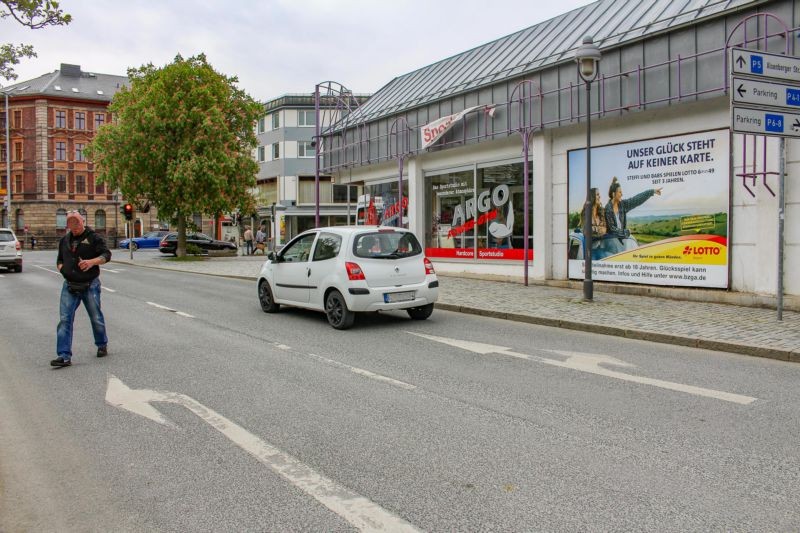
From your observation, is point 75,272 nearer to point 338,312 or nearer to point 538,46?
point 338,312

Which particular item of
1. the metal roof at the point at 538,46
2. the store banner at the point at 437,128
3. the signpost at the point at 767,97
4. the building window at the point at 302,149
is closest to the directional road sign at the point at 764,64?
the signpost at the point at 767,97

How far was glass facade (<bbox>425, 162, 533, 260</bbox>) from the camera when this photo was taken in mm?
17297

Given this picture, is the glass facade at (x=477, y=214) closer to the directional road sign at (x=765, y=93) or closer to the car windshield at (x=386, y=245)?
the car windshield at (x=386, y=245)

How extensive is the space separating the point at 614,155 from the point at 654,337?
6567 mm

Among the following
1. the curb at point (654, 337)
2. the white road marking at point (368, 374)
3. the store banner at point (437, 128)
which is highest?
the store banner at point (437, 128)

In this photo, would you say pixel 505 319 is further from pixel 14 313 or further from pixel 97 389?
pixel 14 313

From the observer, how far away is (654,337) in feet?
29.8

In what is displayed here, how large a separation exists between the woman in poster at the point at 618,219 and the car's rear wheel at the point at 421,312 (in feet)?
17.8

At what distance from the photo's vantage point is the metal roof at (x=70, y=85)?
7469 centimetres

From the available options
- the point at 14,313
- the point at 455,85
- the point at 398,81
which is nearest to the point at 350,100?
the point at 398,81

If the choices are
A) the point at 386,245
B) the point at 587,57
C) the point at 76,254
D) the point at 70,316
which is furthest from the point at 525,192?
the point at 70,316

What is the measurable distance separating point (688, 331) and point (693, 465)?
5.42 m

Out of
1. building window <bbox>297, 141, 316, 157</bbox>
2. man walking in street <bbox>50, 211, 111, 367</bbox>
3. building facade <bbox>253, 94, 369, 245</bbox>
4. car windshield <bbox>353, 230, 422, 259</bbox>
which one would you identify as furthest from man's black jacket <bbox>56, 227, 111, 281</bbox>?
building window <bbox>297, 141, 316, 157</bbox>

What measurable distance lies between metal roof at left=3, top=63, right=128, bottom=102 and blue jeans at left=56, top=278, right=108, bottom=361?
75.4 meters
